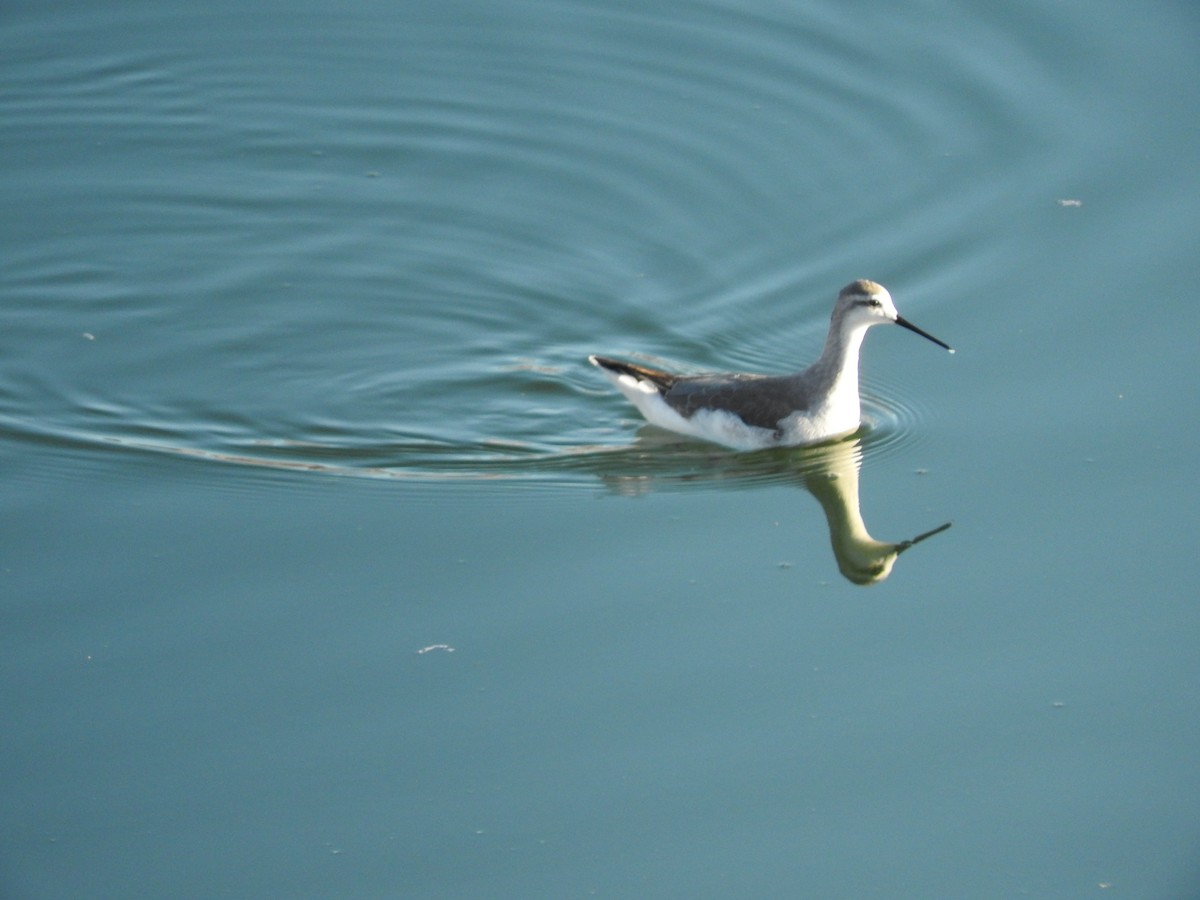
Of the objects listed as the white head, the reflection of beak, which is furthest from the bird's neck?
the reflection of beak

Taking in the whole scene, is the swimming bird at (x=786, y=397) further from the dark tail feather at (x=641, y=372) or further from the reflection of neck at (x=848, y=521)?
the reflection of neck at (x=848, y=521)

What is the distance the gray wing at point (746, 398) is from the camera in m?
11.4

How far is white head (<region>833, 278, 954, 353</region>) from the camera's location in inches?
439

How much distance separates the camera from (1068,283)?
42.1ft

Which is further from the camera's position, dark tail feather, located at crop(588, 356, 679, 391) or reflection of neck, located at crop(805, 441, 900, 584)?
dark tail feather, located at crop(588, 356, 679, 391)

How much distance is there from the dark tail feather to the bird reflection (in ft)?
1.36

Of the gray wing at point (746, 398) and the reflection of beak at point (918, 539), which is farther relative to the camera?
the gray wing at point (746, 398)

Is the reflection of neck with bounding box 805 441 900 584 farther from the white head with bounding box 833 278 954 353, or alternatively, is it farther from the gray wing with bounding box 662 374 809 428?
the white head with bounding box 833 278 954 353

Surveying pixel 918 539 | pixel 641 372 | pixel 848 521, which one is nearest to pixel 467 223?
pixel 641 372

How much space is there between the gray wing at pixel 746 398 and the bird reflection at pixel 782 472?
0.29 m

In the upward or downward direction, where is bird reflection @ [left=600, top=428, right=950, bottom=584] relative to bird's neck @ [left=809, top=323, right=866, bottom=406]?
downward

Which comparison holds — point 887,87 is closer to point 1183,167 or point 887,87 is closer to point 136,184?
point 1183,167

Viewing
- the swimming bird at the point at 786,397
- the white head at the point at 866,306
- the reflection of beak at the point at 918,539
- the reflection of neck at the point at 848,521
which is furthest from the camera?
the swimming bird at the point at 786,397

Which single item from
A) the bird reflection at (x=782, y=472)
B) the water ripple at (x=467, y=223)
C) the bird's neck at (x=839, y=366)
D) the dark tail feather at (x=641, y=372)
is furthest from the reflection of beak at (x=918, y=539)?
the dark tail feather at (x=641, y=372)
